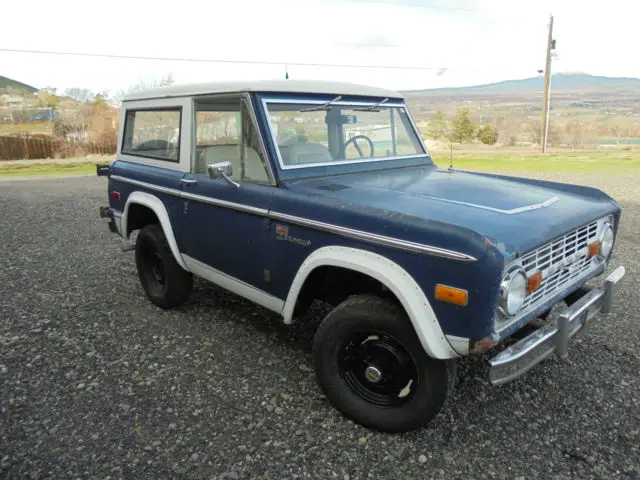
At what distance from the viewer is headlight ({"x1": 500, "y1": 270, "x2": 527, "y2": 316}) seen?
215 centimetres

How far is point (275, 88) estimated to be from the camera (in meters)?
3.25

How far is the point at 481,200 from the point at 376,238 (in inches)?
33.9

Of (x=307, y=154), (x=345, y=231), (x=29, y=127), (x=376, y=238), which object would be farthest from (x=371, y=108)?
(x=29, y=127)

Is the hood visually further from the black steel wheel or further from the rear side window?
the rear side window

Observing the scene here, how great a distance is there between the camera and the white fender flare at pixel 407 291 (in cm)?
223

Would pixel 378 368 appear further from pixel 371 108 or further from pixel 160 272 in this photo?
pixel 160 272

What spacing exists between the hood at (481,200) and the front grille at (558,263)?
0.08 metres

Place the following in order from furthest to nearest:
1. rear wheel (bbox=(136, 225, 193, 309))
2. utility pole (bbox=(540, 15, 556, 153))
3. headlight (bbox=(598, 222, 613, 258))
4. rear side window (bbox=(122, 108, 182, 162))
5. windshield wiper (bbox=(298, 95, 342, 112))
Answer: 1. utility pole (bbox=(540, 15, 556, 153))
2. rear wheel (bbox=(136, 225, 193, 309))
3. rear side window (bbox=(122, 108, 182, 162))
4. windshield wiper (bbox=(298, 95, 342, 112))
5. headlight (bbox=(598, 222, 613, 258))

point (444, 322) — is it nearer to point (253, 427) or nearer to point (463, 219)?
point (463, 219)

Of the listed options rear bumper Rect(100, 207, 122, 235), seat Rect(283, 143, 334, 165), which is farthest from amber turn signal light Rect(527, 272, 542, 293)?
rear bumper Rect(100, 207, 122, 235)

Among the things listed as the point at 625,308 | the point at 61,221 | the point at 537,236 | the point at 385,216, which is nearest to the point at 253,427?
the point at 385,216

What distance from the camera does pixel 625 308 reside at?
4430 millimetres

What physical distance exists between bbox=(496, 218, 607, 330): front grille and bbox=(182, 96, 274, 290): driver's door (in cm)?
156

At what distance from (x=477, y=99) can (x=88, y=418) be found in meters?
173
